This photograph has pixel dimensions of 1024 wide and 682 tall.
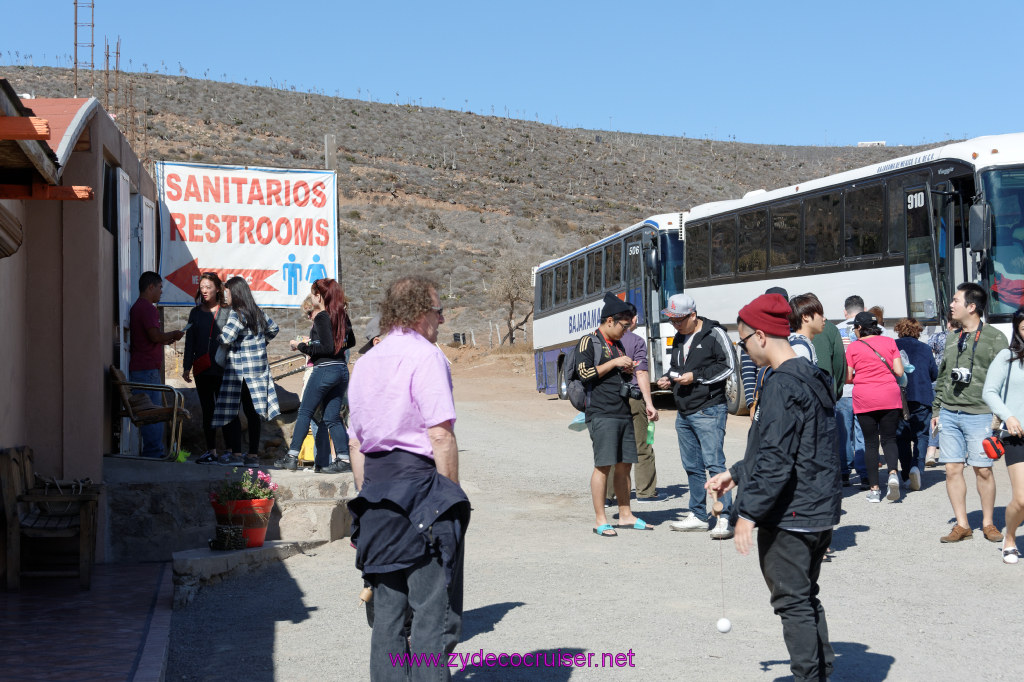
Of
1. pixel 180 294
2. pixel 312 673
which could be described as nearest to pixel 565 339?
pixel 180 294

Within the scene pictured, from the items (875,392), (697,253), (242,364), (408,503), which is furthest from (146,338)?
(697,253)

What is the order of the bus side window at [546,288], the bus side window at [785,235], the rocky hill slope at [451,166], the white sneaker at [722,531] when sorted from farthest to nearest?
the rocky hill slope at [451,166] → the bus side window at [546,288] → the bus side window at [785,235] → the white sneaker at [722,531]

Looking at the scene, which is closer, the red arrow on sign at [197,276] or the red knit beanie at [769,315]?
the red knit beanie at [769,315]

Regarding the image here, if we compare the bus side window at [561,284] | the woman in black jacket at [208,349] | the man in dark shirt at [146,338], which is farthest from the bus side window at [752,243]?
the man in dark shirt at [146,338]

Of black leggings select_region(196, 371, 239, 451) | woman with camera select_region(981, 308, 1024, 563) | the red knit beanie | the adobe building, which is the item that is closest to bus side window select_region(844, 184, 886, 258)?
woman with camera select_region(981, 308, 1024, 563)

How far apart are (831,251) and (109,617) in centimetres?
1313

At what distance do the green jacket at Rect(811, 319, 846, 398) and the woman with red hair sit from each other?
13.2ft

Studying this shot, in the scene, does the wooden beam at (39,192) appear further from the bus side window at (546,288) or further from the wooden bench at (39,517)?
the bus side window at (546,288)

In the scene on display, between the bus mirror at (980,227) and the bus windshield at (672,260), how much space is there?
26.1ft

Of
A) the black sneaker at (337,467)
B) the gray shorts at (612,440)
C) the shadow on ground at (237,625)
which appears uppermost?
the gray shorts at (612,440)

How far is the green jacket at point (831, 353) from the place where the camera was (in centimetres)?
901

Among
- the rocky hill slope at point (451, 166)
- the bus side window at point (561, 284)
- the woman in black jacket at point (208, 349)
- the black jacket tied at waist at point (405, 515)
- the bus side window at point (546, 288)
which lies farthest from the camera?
the rocky hill slope at point (451, 166)

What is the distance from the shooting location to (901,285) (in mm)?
15203

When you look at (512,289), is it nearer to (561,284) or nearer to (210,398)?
(561,284)
